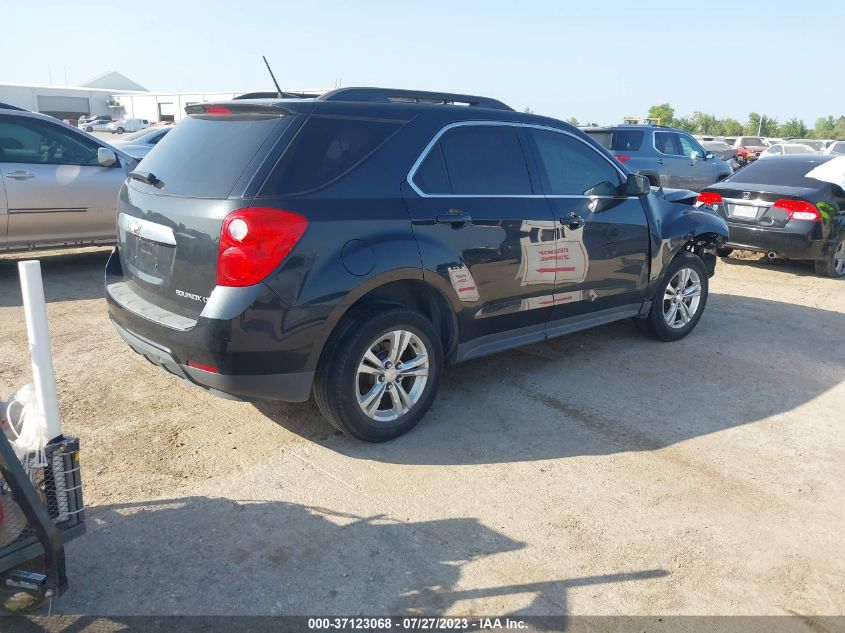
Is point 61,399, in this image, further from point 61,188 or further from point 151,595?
point 61,188

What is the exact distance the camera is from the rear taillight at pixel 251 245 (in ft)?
10.9

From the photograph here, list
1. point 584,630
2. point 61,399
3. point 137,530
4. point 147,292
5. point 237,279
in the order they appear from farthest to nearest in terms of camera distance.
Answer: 1. point 61,399
2. point 147,292
3. point 237,279
4. point 137,530
5. point 584,630

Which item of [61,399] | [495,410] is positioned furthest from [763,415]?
[61,399]

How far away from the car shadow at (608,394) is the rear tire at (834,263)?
2606 millimetres

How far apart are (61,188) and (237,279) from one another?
527 cm

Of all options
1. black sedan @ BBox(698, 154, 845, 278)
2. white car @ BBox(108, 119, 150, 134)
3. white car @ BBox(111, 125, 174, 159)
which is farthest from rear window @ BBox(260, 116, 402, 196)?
white car @ BBox(108, 119, 150, 134)

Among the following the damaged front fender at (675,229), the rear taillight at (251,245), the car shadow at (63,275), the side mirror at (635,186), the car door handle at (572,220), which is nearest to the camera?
the rear taillight at (251,245)

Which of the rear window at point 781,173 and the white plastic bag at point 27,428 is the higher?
the rear window at point 781,173

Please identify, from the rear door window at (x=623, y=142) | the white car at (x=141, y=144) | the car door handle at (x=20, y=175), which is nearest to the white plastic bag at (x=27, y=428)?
the car door handle at (x=20, y=175)

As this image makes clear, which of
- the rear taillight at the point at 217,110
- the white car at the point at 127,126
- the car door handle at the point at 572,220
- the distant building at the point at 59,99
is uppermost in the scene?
the distant building at the point at 59,99

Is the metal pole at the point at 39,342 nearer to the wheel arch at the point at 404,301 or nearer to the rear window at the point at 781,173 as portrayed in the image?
the wheel arch at the point at 404,301

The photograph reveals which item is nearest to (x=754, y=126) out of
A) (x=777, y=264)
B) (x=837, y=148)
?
(x=837, y=148)

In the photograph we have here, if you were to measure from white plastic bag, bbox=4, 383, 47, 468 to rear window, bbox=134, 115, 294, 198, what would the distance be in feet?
4.52

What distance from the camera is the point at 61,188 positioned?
7.49 m
